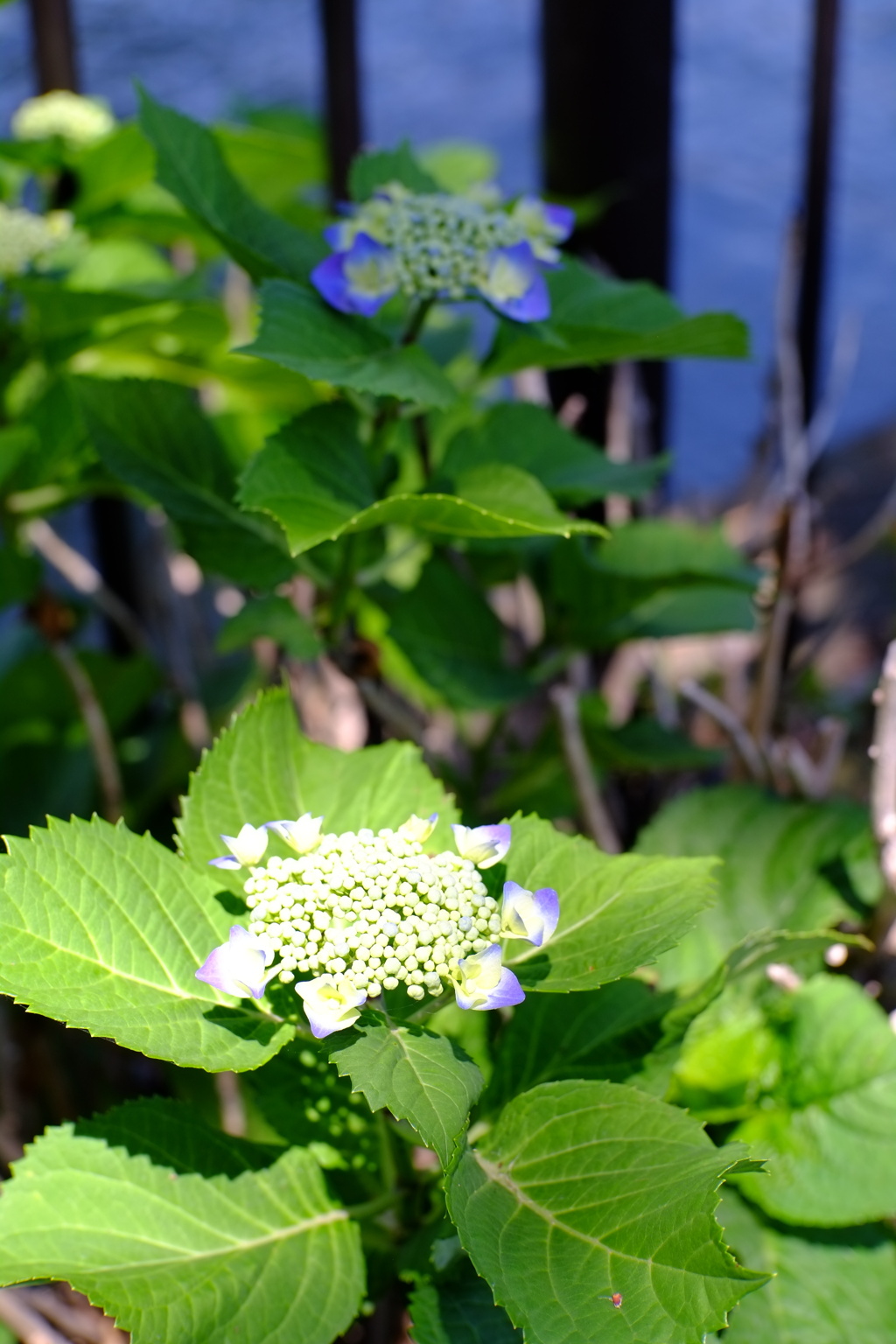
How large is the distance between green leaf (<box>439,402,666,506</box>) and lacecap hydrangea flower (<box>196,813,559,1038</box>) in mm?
301

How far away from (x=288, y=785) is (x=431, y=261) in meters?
0.25

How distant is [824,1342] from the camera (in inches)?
21.7

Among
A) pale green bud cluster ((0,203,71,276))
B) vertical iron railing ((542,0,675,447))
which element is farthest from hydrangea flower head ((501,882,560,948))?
vertical iron railing ((542,0,675,447))

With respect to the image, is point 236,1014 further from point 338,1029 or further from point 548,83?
point 548,83

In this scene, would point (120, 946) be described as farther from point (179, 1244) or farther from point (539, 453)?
point (539, 453)

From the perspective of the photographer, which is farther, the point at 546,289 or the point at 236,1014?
the point at 546,289

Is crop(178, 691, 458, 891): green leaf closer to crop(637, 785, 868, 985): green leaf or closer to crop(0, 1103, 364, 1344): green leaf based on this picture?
crop(0, 1103, 364, 1344): green leaf

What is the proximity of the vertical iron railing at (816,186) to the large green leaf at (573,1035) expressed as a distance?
4.29 ft

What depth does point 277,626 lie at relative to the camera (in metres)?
0.67

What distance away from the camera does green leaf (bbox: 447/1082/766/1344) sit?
1.20ft

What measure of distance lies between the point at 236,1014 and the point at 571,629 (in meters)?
0.45

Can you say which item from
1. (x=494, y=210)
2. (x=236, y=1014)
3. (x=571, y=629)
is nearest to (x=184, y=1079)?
(x=571, y=629)

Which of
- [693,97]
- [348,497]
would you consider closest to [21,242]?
[348,497]

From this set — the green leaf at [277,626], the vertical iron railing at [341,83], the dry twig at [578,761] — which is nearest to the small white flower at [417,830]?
the green leaf at [277,626]
